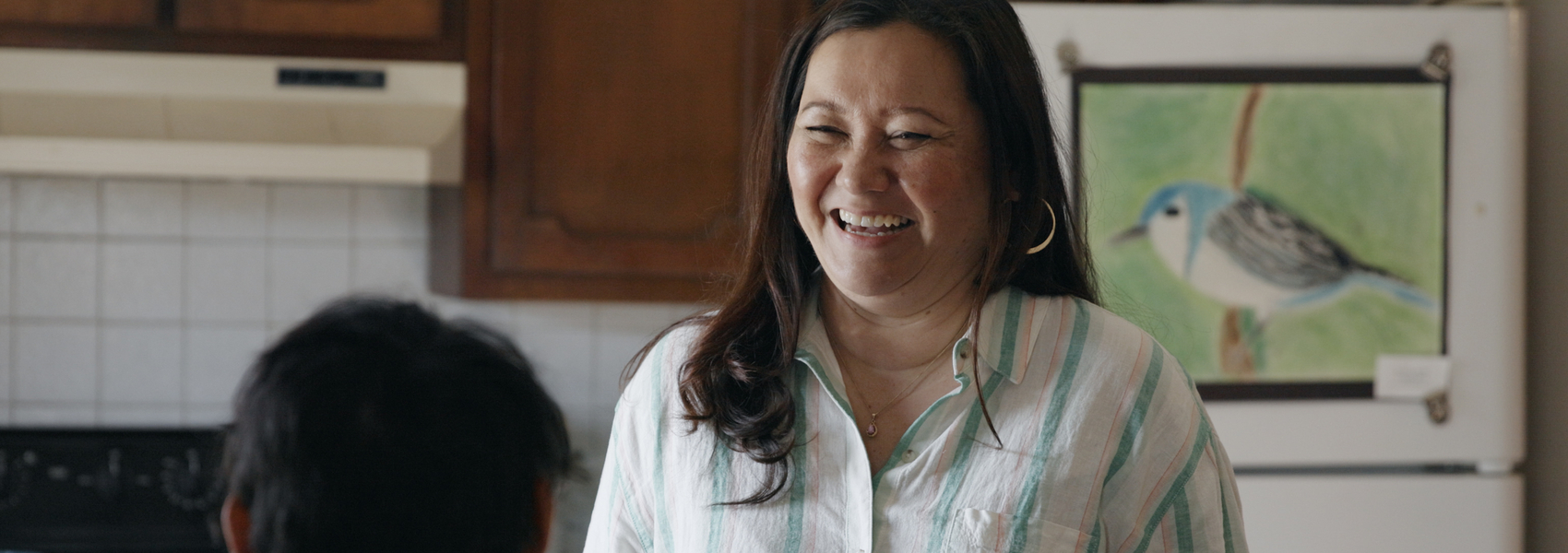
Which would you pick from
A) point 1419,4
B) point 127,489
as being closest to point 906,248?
point 1419,4


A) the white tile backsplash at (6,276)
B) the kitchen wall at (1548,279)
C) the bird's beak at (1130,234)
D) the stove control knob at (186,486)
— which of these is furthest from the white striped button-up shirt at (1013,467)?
the white tile backsplash at (6,276)

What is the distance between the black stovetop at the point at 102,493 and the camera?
195 cm

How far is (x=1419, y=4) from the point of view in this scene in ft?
5.78

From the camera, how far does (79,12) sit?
1727mm

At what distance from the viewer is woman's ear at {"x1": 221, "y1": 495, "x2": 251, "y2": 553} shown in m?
0.58

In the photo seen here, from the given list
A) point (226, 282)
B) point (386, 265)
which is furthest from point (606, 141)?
point (226, 282)

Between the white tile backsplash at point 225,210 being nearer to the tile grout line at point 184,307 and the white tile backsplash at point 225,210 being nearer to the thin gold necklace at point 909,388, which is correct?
the tile grout line at point 184,307

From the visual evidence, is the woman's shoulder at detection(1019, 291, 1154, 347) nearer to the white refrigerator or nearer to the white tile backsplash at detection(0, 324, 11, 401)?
the white refrigerator

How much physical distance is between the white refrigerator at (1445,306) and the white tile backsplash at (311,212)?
1.29 m

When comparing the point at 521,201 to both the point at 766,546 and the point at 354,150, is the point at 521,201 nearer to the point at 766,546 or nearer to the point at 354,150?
the point at 354,150

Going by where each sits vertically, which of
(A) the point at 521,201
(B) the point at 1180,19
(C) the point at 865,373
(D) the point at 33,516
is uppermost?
(B) the point at 1180,19

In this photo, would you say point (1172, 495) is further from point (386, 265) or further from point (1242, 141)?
point (386, 265)

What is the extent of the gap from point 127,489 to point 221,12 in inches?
32.3

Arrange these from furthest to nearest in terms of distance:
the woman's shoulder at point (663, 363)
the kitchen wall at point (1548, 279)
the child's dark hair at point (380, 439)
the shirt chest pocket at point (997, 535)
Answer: the kitchen wall at point (1548, 279), the woman's shoulder at point (663, 363), the shirt chest pocket at point (997, 535), the child's dark hair at point (380, 439)
